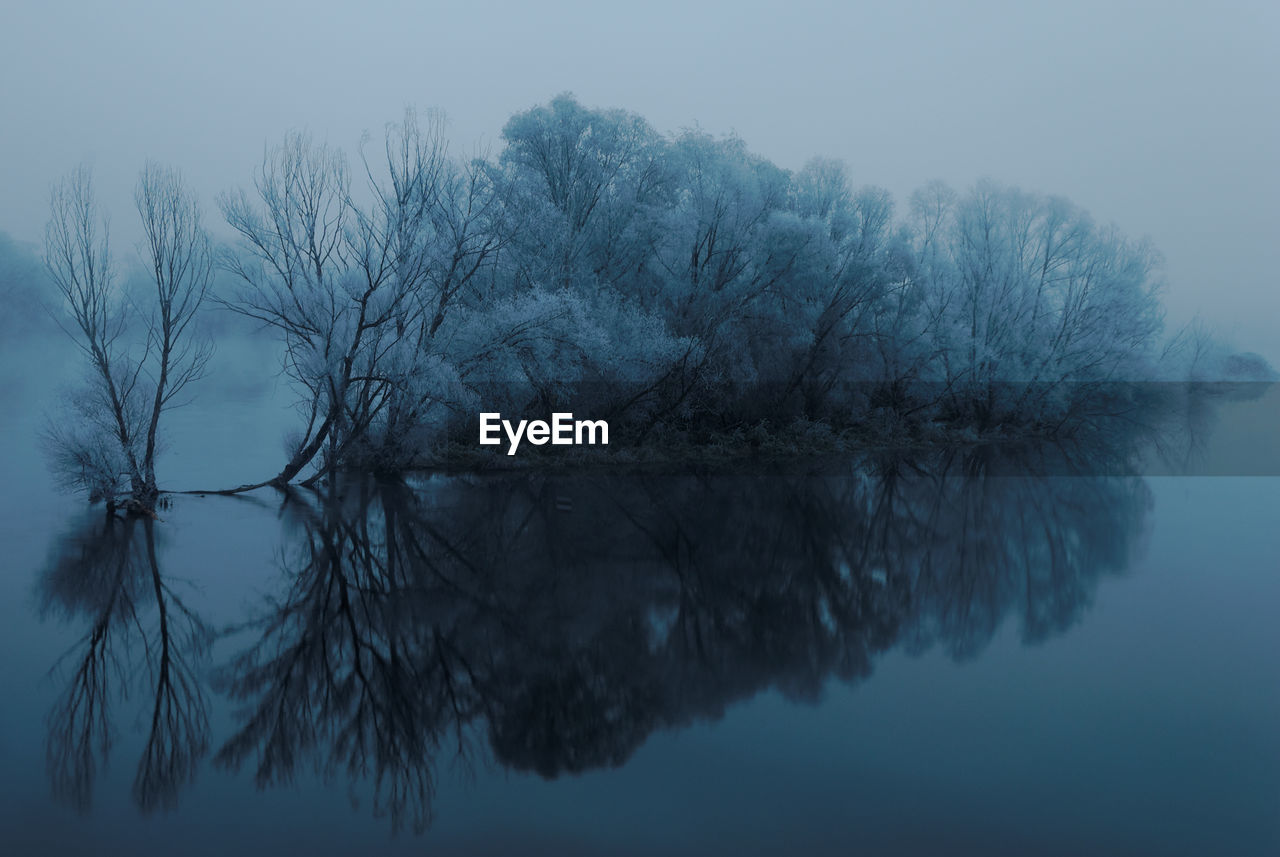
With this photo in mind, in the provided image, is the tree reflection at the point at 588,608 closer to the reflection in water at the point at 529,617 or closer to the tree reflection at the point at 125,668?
the reflection in water at the point at 529,617

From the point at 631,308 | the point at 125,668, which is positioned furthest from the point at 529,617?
the point at 631,308

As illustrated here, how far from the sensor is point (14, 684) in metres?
7.03

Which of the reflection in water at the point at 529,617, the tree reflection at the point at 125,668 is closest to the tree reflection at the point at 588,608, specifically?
the reflection in water at the point at 529,617

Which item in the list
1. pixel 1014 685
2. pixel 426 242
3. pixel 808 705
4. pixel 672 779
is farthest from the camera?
pixel 426 242

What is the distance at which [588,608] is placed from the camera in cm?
931

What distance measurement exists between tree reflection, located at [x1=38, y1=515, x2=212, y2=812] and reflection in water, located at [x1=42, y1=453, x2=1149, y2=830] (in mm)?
27

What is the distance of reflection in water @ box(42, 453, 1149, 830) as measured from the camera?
6148 millimetres

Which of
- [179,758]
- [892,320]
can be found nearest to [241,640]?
[179,758]

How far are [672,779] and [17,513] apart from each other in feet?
41.3

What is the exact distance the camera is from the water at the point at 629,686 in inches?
201

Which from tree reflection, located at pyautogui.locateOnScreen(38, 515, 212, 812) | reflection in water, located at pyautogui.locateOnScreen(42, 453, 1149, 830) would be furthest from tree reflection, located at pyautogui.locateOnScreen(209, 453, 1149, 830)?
tree reflection, located at pyautogui.locateOnScreen(38, 515, 212, 812)

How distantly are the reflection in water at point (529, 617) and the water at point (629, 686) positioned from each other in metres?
0.04

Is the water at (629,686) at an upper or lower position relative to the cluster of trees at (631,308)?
lower

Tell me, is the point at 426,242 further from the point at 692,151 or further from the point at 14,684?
the point at 14,684
